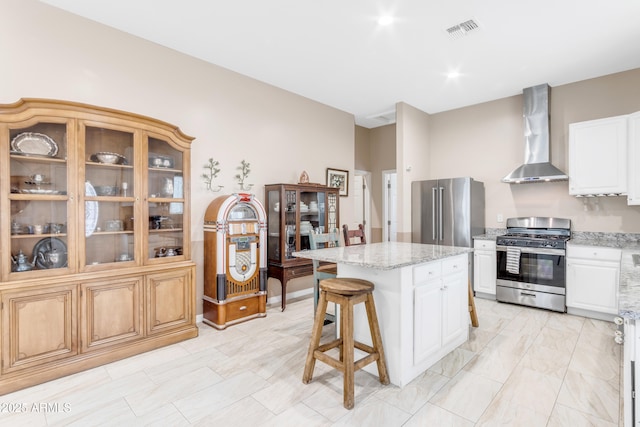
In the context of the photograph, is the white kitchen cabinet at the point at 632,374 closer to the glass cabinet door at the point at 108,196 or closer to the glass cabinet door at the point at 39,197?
the glass cabinet door at the point at 108,196

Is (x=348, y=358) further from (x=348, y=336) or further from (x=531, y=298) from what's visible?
(x=531, y=298)

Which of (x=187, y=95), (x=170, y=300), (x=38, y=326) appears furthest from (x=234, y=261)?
(x=187, y=95)

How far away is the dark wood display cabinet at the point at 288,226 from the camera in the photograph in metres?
4.14

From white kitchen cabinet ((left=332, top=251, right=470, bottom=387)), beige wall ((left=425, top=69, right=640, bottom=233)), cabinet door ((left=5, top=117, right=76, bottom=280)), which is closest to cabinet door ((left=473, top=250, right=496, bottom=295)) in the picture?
beige wall ((left=425, top=69, right=640, bottom=233))

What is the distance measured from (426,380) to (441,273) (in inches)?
32.3

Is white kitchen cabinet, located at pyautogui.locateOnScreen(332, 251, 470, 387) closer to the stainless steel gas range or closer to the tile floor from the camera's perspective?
the tile floor

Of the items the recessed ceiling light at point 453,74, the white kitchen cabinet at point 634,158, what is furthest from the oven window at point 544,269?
the recessed ceiling light at point 453,74

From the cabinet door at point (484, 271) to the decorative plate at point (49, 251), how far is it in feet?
15.9

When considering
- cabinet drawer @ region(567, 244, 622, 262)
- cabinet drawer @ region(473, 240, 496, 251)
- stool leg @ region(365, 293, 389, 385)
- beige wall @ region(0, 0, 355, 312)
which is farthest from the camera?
cabinet drawer @ region(473, 240, 496, 251)

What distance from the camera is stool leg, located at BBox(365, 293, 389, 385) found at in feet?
7.45

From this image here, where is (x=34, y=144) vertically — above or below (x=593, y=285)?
above

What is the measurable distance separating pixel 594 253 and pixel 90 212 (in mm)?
5302

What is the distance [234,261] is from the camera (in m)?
3.56

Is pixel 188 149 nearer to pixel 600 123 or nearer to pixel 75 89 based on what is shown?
pixel 75 89
